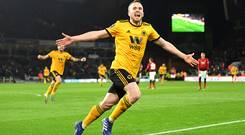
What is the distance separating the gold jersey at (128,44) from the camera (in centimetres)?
818

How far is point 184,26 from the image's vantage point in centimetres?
6053

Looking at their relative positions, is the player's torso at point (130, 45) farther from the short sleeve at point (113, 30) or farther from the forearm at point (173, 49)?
the forearm at point (173, 49)

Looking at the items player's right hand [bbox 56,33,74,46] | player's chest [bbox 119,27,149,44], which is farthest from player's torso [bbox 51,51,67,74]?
player's right hand [bbox 56,33,74,46]

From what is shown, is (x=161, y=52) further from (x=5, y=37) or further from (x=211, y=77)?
(x=5, y=37)

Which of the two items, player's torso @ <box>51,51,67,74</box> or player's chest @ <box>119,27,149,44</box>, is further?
player's torso @ <box>51,51,67,74</box>

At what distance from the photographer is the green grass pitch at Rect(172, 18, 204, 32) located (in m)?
60.1

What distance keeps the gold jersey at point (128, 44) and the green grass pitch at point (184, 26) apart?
52.1 meters

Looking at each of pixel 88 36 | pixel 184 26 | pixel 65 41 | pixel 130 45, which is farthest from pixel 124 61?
pixel 184 26

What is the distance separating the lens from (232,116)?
12461mm

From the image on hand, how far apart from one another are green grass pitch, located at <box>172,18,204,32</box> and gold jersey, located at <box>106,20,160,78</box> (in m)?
52.1

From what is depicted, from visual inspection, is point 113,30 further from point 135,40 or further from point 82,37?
point 82,37

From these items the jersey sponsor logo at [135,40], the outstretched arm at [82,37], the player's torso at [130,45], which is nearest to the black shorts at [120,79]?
the player's torso at [130,45]

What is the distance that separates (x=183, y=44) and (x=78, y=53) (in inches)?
616

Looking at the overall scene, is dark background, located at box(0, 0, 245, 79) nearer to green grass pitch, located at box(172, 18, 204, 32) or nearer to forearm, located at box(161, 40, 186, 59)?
green grass pitch, located at box(172, 18, 204, 32)
